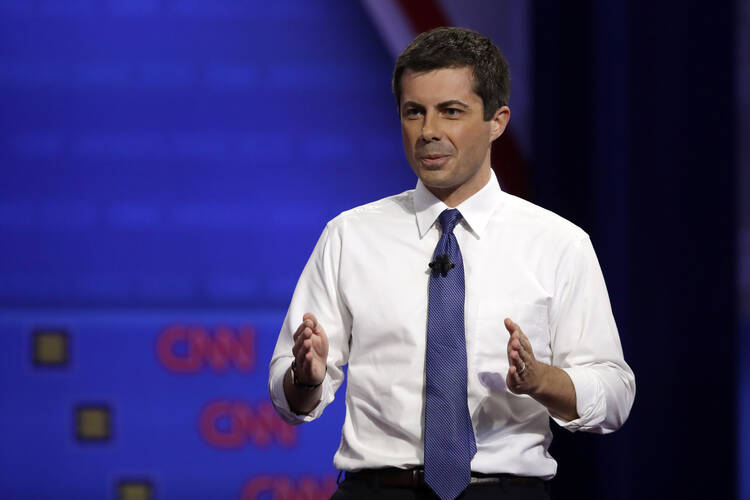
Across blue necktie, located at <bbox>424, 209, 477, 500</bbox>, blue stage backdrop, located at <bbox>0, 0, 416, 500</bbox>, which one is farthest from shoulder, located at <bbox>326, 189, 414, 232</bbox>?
blue stage backdrop, located at <bbox>0, 0, 416, 500</bbox>

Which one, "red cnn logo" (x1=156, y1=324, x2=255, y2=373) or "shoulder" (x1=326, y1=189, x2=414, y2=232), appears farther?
"red cnn logo" (x1=156, y1=324, x2=255, y2=373)

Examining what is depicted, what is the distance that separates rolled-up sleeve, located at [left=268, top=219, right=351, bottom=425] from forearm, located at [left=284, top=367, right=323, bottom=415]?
0.03 m

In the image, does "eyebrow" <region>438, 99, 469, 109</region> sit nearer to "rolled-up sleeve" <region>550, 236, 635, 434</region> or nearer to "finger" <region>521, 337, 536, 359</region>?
"rolled-up sleeve" <region>550, 236, 635, 434</region>

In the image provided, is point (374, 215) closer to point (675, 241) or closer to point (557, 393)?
point (557, 393)

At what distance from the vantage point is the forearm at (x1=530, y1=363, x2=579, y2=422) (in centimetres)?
159

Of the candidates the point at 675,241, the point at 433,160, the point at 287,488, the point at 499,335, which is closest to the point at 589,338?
the point at 499,335

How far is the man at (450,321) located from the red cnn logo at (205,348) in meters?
1.98

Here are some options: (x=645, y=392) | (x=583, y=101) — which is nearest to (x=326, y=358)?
(x=645, y=392)

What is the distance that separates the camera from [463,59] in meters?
1.78

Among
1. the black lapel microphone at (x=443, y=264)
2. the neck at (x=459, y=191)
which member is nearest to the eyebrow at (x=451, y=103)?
the neck at (x=459, y=191)

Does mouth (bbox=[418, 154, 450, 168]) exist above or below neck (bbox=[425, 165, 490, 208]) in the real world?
above

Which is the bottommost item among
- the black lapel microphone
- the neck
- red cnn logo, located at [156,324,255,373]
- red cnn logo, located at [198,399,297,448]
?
red cnn logo, located at [198,399,297,448]

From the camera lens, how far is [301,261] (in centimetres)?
380

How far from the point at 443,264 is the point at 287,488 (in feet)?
7.24
